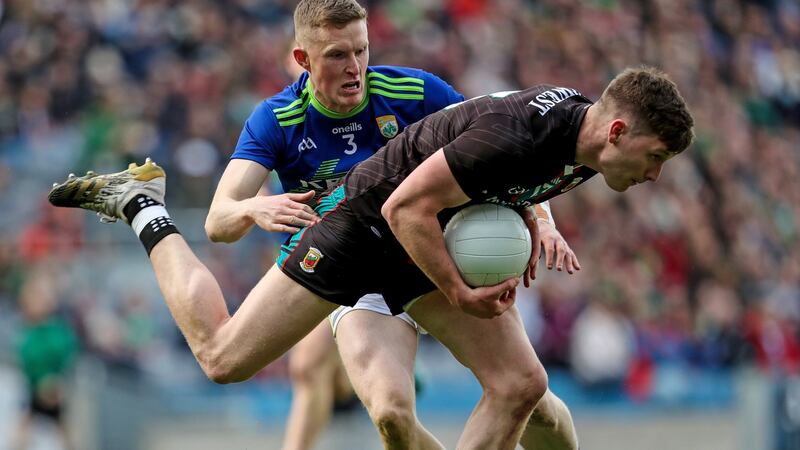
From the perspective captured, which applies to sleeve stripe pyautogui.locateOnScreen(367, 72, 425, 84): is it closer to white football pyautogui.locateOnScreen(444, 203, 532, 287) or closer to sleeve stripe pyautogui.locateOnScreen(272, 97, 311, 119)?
sleeve stripe pyautogui.locateOnScreen(272, 97, 311, 119)

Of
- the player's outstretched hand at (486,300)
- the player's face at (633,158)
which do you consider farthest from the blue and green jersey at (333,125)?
the player's face at (633,158)

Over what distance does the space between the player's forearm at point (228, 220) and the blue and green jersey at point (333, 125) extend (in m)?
0.35

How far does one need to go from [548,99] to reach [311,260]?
141cm

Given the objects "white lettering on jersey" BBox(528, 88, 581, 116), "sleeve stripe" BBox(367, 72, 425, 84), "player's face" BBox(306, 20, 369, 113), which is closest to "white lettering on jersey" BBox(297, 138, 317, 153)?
"player's face" BBox(306, 20, 369, 113)

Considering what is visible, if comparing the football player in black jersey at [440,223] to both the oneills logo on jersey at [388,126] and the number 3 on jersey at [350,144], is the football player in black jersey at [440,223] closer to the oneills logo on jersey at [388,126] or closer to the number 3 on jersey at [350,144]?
the number 3 on jersey at [350,144]

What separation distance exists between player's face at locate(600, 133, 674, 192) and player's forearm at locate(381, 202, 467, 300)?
31.4 inches

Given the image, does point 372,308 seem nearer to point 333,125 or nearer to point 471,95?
point 333,125

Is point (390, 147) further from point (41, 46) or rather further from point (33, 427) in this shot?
point (41, 46)

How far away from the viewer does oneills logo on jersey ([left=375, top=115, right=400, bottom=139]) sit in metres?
6.60

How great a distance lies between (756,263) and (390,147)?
1200 cm

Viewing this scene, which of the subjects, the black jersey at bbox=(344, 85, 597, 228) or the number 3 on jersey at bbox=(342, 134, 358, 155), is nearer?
the black jersey at bbox=(344, 85, 597, 228)

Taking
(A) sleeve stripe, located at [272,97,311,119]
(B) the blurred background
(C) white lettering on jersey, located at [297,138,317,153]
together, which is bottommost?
(B) the blurred background

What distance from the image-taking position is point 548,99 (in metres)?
5.58

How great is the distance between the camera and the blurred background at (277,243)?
11.5 meters
